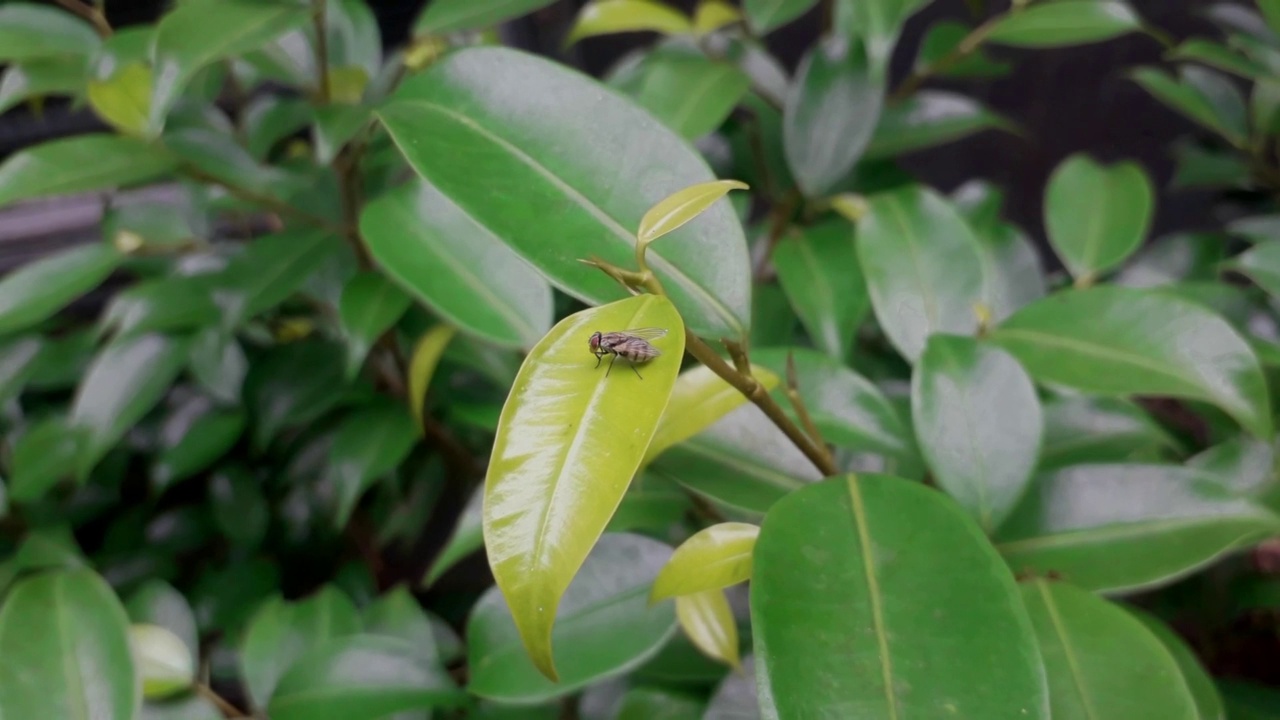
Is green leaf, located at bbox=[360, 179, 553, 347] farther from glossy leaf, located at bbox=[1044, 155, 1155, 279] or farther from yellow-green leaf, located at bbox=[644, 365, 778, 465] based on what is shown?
glossy leaf, located at bbox=[1044, 155, 1155, 279]

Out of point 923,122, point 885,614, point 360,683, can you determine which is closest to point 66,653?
point 360,683

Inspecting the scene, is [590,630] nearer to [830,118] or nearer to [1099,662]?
[1099,662]

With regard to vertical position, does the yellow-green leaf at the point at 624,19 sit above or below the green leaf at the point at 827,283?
above

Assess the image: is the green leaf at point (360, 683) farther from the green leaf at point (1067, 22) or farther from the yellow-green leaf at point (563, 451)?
the green leaf at point (1067, 22)

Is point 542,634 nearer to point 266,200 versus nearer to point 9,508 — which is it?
point 266,200

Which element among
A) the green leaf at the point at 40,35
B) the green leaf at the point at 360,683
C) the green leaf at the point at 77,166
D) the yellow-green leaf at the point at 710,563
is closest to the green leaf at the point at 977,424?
the yellow-green leaf at the point at 710,563
